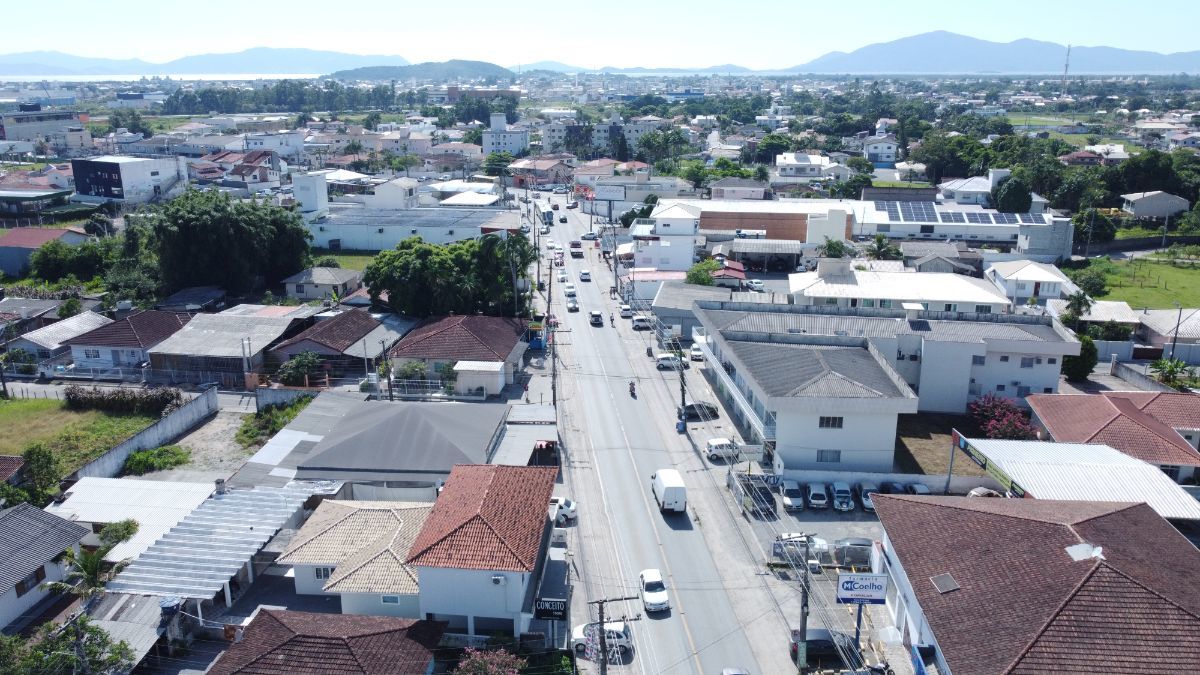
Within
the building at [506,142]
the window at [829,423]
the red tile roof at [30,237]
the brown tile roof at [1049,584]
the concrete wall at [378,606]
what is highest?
the building at [506,142]

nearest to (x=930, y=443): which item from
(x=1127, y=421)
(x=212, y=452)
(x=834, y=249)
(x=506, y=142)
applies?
(x=1127, y=421)

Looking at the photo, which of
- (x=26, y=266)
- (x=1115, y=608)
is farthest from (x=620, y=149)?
(x=1115, y=608)

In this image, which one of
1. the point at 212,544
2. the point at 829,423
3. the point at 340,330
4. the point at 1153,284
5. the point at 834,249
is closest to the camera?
the point at 212,544

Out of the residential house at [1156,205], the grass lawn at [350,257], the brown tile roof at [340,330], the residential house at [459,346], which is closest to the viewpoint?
the residential house at [459,346]

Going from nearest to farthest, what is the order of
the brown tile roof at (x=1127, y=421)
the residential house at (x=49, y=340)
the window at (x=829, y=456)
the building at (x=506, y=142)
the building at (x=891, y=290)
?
the brown tile roof at (x=1127, y=421) < the window at (x=829, y=456) < the residential house at (x=49, y=340) < the building at (x=891, y=290) < the building at (x=506, y=142)

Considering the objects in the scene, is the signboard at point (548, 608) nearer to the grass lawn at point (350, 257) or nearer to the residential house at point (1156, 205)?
the grass lawn at point (350, 257)

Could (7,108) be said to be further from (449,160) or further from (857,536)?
(857,536)

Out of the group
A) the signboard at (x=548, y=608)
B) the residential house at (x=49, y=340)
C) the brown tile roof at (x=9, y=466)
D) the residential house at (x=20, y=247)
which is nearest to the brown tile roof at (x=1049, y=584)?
the signboard at (x=548, y=608)

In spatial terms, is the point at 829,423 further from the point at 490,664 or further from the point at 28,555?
the point at 28,555
